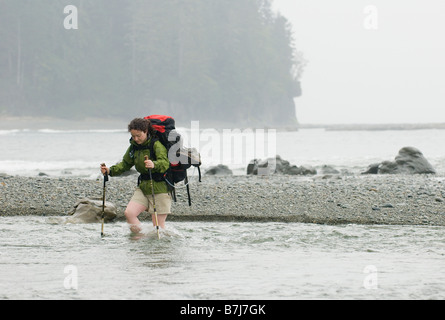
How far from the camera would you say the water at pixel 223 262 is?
6863 mm

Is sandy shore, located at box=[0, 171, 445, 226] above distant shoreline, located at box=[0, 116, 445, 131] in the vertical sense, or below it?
below

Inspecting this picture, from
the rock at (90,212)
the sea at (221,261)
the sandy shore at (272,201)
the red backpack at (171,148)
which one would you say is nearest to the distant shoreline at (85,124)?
the sandy shore at (272,201)

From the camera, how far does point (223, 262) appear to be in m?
8.38

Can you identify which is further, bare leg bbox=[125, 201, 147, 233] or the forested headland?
the forested headland

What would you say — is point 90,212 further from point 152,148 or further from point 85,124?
point 85,124

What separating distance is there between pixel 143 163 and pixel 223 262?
171 centimetres

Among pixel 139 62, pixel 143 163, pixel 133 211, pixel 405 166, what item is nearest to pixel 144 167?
pixel 143 163

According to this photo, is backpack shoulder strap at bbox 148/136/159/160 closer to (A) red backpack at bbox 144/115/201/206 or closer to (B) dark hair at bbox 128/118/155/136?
(A) red backpack at bbox 144/115/201/206

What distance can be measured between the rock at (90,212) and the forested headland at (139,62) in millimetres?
87300

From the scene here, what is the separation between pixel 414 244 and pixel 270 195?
492 cm
